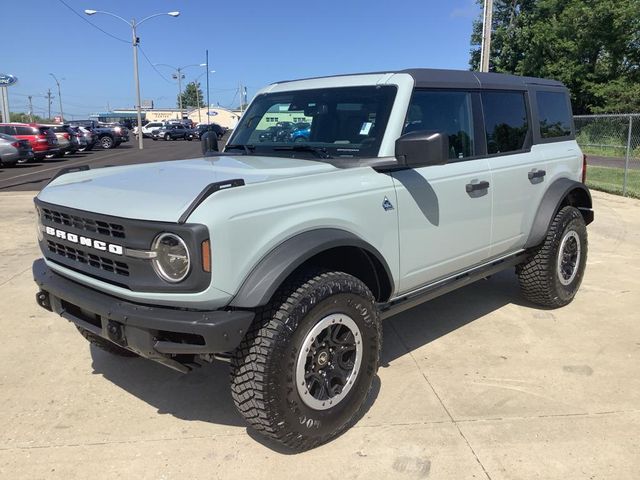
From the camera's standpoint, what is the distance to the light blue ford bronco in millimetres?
2518

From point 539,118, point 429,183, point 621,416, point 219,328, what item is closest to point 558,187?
point 539,118

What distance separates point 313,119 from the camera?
3846 mm

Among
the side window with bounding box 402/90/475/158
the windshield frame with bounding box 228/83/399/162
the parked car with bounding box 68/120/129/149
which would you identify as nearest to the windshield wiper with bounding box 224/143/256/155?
the windshield frame with bounding box 228/83/399/162

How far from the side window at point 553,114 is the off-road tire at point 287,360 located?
2.89 metres

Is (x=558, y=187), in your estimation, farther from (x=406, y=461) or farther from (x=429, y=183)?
(x=406, y=461)

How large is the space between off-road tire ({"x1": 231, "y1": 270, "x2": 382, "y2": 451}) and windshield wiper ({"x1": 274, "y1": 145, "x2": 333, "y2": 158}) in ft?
3.03

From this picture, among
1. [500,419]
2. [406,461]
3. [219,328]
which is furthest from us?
[500,419]

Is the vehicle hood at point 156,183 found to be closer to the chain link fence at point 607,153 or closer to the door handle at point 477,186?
the door handle at point 477,186

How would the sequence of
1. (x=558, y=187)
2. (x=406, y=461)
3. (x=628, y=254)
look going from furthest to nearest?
(x=628, y=254) → (x=558, y=187) → (x=406, y=461)

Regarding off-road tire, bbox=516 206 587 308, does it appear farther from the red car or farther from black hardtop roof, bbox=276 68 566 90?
the red car

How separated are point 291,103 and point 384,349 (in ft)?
6.55

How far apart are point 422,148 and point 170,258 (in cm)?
150

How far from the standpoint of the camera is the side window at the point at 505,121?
4.19 meters

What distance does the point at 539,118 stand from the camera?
4.78 m
